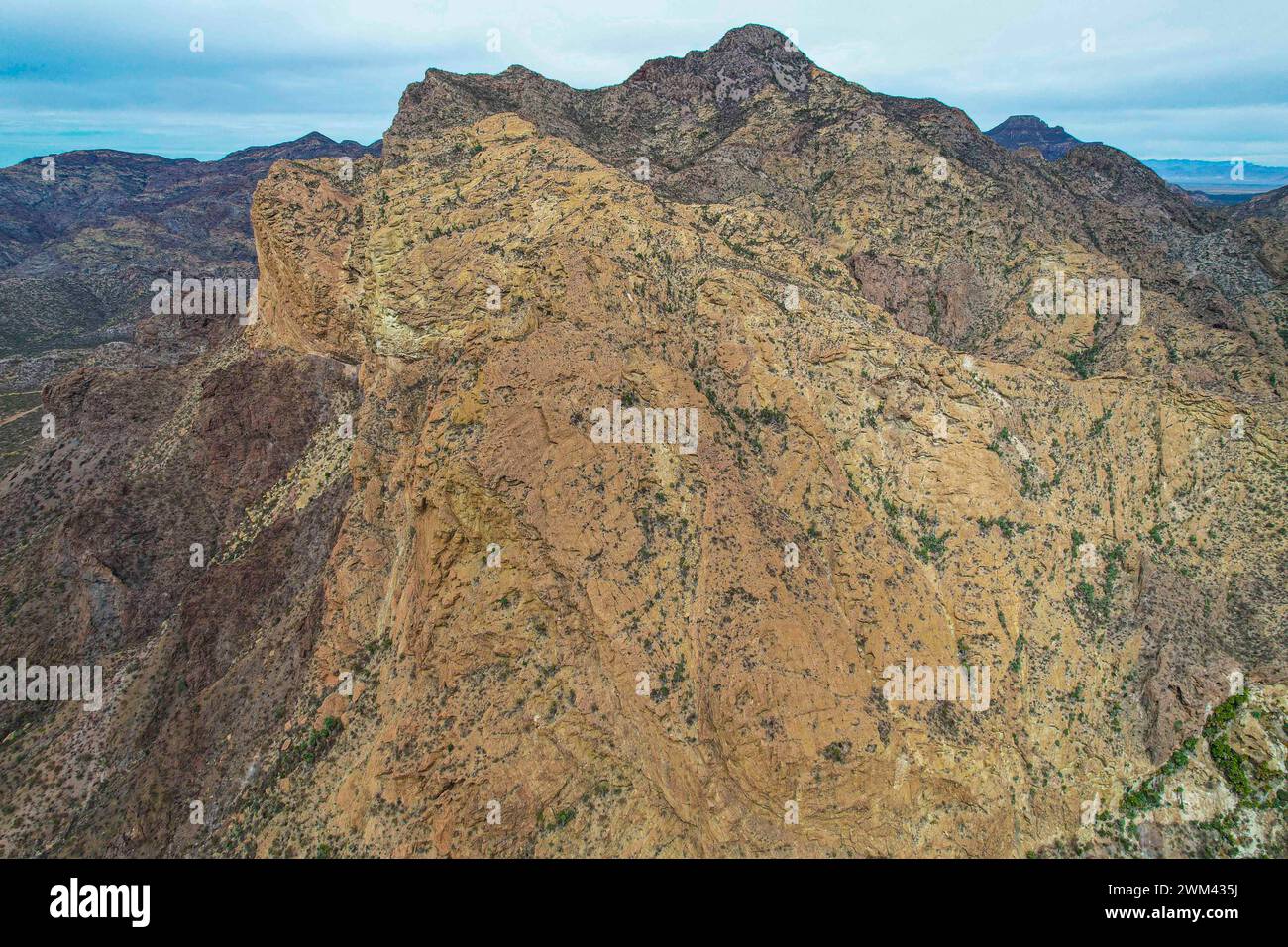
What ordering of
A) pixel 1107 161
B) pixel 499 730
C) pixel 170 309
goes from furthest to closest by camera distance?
pixel 1107 161, pixel 170 309, pixel 499 730

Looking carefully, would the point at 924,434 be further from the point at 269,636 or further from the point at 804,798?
the point at 269,636

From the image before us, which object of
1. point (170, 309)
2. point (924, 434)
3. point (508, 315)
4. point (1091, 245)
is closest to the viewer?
point (508, 315)

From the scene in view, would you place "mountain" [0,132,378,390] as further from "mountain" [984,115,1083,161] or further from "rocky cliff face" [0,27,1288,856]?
"mountain" [984,115,1083,161]

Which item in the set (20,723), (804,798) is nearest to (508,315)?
(804,798)

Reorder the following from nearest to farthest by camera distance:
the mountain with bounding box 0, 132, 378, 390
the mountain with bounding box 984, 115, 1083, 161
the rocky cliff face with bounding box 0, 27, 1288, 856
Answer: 1. the rocky cliff face with bounding box 0, 27, 1288, 856
2. the mountain with bounding box 0, 132, 378, 390
3. the mountain with bounding box 984, 115, 1083, 161

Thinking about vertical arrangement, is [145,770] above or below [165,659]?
below

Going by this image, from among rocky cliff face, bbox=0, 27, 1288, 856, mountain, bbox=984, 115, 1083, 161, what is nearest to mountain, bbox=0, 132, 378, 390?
rocky cliff face, bbox=0, 27, 1288, 856
